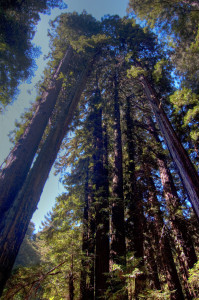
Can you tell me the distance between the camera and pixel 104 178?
282 inches

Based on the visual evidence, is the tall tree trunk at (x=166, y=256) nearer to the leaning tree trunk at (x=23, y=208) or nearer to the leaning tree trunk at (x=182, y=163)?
the leaning tree trunk at (x=182, y=163)

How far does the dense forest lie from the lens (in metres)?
3.68

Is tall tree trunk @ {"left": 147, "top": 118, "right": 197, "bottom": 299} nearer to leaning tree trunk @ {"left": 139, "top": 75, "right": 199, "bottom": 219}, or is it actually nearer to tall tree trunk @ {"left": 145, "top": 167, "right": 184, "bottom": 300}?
tall tree trunk @ {"left": 145, "top": 167, "right": 184, "bottom": 300}

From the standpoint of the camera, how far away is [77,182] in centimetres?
836

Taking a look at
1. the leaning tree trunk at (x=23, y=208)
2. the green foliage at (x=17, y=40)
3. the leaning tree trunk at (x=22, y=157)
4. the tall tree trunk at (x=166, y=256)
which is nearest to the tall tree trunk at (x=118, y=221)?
the tall tree trunk at (x=166, y=256)

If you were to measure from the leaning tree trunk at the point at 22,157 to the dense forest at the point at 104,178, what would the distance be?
3cm

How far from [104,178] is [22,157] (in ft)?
12.3

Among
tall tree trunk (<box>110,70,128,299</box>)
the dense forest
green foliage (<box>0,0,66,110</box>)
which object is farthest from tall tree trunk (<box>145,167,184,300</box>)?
green foliage (<box>0,0,66,110</box>)

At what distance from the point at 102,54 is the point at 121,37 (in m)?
1.72

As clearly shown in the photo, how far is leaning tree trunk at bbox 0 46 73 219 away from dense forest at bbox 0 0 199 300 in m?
0.03

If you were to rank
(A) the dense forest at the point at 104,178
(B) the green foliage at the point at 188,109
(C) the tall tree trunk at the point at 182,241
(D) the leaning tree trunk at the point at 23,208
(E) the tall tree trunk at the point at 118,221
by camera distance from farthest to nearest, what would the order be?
(E) the tall tree trunk at the point at 118,221
(B) the green foliage at the point at 188,109
(C) the tall tree trunk at the point at 182,241
(A) the dense forest at the point at 104,178
(D) the leaning tree trunk at the point at 23,208

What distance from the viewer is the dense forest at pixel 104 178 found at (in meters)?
3.68

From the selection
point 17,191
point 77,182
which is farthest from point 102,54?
point 17,191

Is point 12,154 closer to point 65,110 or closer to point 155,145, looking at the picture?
point 65,110
